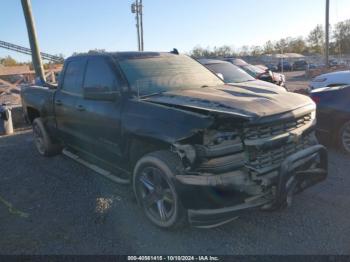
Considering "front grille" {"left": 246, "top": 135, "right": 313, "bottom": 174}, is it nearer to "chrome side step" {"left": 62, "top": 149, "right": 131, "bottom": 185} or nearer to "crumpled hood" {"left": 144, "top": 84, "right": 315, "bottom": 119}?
"crumpled hood" {"left": 144, "top": 84, "right": 315, "bottom": 119}

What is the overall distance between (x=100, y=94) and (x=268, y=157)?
205 cm

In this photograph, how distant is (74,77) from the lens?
4.94 metres

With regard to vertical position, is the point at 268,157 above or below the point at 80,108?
below

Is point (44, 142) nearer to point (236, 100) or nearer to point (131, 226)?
point (131, 226)

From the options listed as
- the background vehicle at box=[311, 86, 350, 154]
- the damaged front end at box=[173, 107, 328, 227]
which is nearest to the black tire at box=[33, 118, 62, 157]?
the damaged front end at box=[173, 107, 328, 227]

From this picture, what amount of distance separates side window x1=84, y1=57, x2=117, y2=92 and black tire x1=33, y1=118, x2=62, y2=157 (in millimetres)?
1939

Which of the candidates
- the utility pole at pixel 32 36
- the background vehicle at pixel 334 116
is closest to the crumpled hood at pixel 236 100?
the background vehicle at pixel 334 116

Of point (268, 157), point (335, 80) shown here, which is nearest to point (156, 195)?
point (268, 157)

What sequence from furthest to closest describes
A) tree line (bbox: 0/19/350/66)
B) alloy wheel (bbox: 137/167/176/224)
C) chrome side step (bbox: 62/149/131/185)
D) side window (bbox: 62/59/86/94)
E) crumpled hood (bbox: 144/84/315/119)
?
tree line (bbox: 0/19/350/66), side window (bbox: 62/59/86/94), chrome side step (bbox: 62/149/131/185), alloy wheel (bbox: 137/167/176/224), crumpled hood (bbox: 144/84/315/119)

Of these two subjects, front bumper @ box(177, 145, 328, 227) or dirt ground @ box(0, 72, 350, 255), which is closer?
front bumper @ box(177, 145, 328, 227)

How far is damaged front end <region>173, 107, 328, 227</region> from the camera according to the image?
114 inches

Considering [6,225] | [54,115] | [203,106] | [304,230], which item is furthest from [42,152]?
[304,230]

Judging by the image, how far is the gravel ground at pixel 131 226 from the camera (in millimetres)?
3148

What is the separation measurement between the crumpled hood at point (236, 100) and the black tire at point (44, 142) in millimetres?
3048
